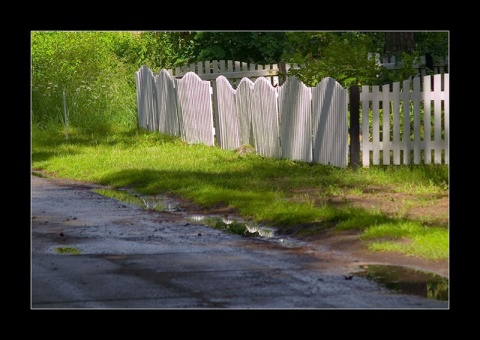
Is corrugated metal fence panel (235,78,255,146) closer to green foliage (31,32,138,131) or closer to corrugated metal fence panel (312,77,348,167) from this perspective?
corrugated metal fence panel (312,77,348,167)

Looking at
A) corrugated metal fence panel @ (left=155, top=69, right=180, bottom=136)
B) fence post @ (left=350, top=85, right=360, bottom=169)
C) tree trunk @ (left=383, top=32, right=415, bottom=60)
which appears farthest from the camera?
corrugated metal fence panel @ (left=155, top=69, right=180, bottom=136)

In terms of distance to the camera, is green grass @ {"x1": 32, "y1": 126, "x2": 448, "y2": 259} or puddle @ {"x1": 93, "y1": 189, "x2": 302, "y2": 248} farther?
puddle @ {"x1": 93, "y1": 189, "x2": 302, "y2": 248}

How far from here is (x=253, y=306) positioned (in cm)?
788

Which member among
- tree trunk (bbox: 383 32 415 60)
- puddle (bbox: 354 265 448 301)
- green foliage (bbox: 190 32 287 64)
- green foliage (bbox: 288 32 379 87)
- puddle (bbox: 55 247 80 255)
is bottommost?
puddle (bbox: 354 265 448 301)

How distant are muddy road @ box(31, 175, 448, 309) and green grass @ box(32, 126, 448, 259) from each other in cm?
81

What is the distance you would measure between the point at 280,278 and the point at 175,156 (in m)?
10.1

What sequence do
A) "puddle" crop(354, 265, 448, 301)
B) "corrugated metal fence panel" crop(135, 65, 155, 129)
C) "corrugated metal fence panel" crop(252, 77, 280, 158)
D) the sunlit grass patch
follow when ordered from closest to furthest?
"puddle" crop(354, 265, 448, 301), the sunlit grass patch, "corrugated metal fence panel" crop(252, 77, 280, 158), "corrugated metal fence panel" crop(135, 65, 155, 129)

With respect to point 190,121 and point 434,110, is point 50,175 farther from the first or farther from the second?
point 434,110

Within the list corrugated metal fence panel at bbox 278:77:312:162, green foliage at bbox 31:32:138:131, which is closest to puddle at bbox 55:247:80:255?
corrugated metal fence panel at bbox 278:77:312:162

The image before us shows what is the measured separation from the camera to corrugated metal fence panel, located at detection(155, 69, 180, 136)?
22.3 m

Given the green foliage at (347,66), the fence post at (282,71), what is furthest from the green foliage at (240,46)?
the green foliage at (347,66)

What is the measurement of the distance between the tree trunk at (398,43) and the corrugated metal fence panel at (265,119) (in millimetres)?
2861

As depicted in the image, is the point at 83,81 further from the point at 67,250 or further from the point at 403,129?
the point at 67,250

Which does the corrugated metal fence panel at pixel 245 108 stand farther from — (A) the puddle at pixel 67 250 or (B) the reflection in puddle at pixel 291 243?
(A) the puddle at pixel 67 250
